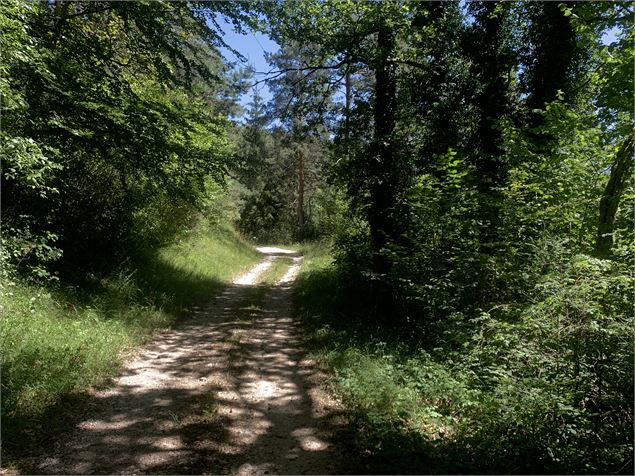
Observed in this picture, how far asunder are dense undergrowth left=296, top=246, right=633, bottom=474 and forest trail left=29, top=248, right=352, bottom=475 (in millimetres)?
682

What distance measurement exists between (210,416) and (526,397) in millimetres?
3850

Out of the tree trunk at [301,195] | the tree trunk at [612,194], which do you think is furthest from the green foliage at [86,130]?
the tree trunk at [301,195]

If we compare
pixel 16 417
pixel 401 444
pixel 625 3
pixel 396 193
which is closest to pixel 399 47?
pixel 396 193

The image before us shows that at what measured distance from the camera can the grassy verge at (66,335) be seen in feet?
16.4

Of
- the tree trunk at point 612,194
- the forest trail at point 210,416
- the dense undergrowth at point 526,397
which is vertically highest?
the tree trunk at point 612,194

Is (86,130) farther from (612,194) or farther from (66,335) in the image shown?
(612,194)

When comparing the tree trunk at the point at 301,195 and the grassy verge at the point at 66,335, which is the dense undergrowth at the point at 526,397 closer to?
the grassy verge at the point at 66,335

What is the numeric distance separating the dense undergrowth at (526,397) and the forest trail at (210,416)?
682 mm

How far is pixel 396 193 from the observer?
10945 millimetres

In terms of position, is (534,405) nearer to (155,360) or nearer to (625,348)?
(625,348)

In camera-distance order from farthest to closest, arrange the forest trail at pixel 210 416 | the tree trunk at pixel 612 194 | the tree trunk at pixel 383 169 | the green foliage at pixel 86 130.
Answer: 1. the tree trunk at pixel 383 169
2. the green foliage at pixel 86 130
3. the tree trunk at pixel 612 194
4. the forest trail at pixel 210 416

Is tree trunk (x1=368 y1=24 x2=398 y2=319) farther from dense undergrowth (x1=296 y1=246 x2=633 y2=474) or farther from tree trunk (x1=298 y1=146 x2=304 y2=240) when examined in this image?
tree trunk (x1=298 y1=146 x2=304 y2=240)

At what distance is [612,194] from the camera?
218 inches

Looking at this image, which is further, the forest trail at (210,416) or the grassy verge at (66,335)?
the grassy verge at (66,335)
